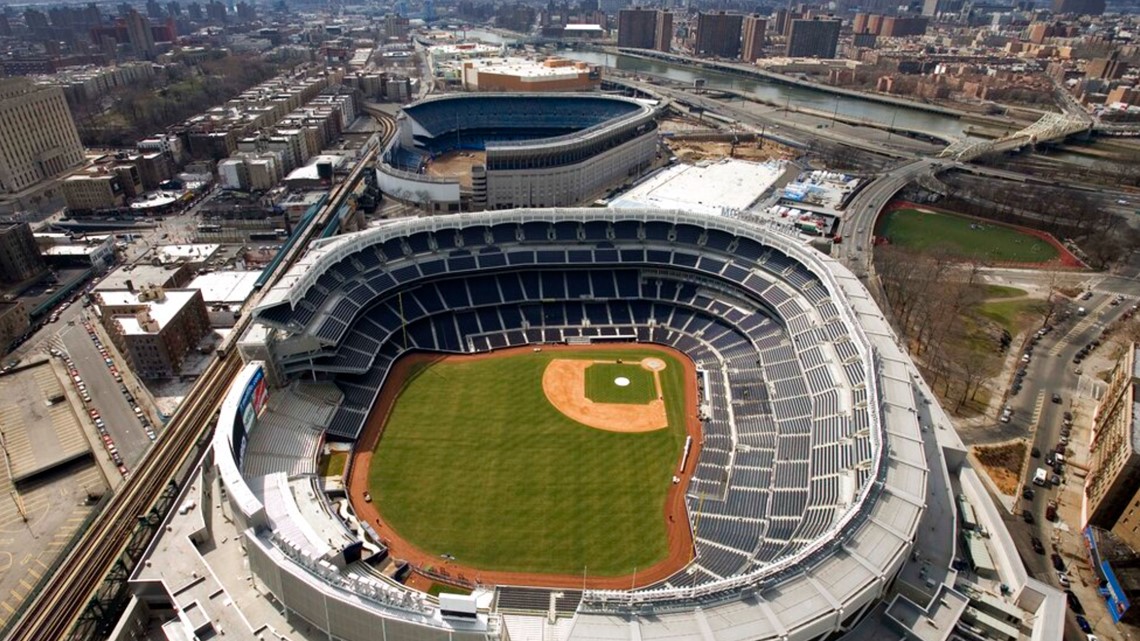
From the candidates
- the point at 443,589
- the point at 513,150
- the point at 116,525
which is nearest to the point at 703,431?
the point at 443,589

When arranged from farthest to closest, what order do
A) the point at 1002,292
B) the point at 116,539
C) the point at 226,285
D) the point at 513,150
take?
the point at 513,150, the point at 1002,292, the point at 226,285, the point at 116,539

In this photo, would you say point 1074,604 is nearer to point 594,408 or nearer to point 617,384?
point 594,408

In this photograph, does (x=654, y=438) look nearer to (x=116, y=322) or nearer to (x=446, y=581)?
(x=446, y=581)

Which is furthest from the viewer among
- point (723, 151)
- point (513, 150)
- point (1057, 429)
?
point (723, 151)

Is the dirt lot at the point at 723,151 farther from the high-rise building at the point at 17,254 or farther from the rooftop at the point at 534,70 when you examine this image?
the high-rise building at the point at 17,254

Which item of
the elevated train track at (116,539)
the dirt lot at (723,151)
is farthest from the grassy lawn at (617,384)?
the dirt lot at (723,151)

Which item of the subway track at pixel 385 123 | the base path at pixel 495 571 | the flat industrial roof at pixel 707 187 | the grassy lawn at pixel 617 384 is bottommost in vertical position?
the base path at pixel 495 571
